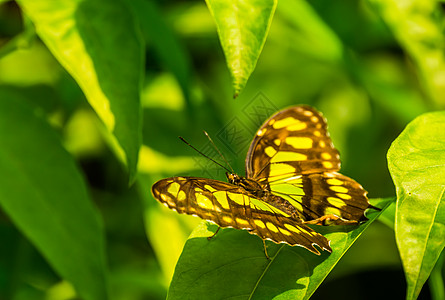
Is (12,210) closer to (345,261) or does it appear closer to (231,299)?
(231,299)

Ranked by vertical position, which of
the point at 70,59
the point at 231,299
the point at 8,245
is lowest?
the point at 8,245

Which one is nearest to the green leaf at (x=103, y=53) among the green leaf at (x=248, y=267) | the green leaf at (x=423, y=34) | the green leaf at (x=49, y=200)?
the green leaf at (x=248, y=267)

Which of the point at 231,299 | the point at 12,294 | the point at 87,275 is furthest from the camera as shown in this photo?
the point at 12,294

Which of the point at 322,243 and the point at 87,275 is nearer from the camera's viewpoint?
the point at 322,243

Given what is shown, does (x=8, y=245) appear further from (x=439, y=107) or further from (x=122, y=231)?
(x=439, y=107)

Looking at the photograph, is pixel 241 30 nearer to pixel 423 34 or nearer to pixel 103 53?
pixel 103 53

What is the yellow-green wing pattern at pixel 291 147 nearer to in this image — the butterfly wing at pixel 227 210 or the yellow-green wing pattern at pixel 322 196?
the yellow-green wing pattern at pixel 322 196

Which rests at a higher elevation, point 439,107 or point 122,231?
point 439,107

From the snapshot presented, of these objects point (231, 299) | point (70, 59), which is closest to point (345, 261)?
point (231, 299)

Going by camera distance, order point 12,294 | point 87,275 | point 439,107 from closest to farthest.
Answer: point 87,275 < point 12,294 < point 439,107
